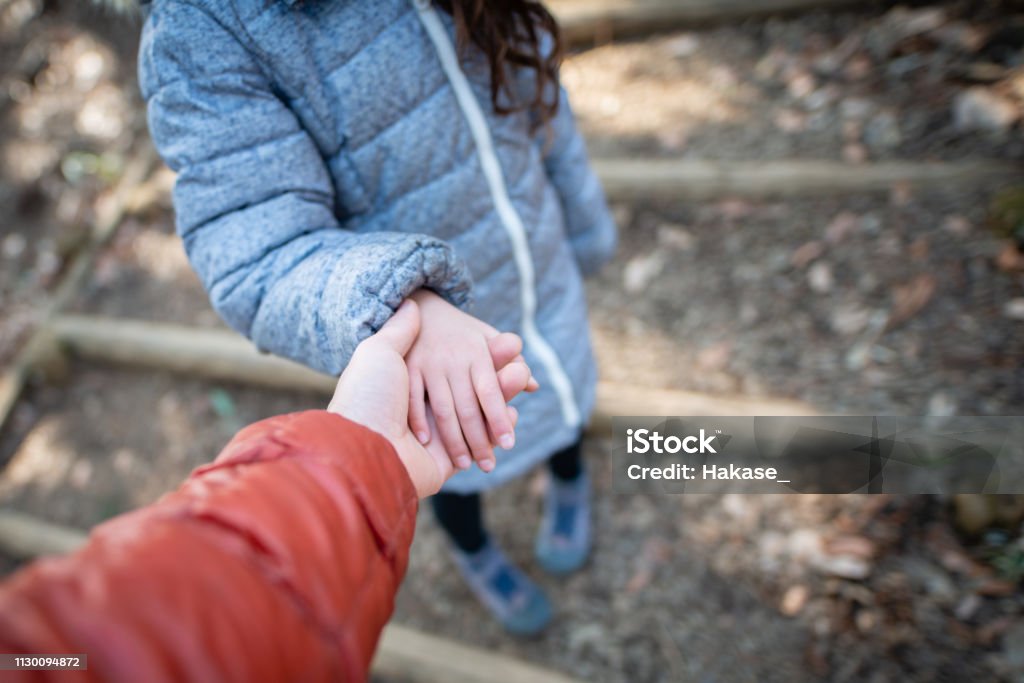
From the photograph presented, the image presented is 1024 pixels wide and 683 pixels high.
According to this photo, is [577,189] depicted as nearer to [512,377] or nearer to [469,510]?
[512,377]

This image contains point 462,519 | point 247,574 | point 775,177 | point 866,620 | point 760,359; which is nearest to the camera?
point 247,574

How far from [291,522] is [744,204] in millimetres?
2187

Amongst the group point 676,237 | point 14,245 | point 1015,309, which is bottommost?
point 1015,309

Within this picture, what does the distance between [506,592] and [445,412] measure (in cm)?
128

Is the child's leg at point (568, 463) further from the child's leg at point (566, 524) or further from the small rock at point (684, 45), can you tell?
the small rock at point (684, 45)

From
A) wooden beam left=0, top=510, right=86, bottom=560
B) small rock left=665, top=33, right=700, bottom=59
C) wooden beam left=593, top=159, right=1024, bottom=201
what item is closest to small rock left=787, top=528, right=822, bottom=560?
wooden beam left=593, top=159, right=1024, bottom=201

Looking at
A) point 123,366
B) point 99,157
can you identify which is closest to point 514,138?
point 123,366

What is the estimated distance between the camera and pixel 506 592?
1885 millimetres

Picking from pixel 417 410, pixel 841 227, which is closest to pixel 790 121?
pixel 841 227

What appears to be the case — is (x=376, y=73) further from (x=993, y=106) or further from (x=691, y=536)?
(x=993, y=106)

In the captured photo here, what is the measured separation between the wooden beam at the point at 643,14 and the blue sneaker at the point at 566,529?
2.00 m

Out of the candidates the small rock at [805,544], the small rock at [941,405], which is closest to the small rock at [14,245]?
the small rock at [805,544]

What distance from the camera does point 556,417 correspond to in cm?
145

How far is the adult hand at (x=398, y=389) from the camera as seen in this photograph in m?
0.74
